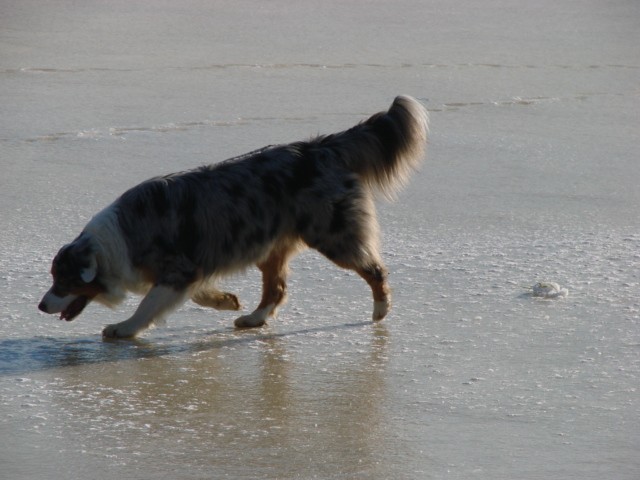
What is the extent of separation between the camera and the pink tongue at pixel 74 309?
5.64 meters

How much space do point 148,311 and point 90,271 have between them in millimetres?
322

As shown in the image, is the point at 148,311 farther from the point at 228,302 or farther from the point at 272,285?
the point at 272,285

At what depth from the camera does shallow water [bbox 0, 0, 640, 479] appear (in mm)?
4246

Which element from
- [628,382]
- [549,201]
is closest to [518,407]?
[628,382]

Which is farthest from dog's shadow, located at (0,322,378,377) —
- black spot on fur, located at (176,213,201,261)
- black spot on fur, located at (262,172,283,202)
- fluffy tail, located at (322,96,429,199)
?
fluffy tail, located at (322,96,429,199)

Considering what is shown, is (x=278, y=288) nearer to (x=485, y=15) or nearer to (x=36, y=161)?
(x=36, y=161)

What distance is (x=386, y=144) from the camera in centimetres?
610

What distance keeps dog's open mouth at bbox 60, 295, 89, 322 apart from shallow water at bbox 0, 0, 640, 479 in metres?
0.09

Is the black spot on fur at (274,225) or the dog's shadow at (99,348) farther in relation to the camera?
the black spot on fur at (274,225)

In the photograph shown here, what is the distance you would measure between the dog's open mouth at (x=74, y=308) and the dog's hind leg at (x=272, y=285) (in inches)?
29.0

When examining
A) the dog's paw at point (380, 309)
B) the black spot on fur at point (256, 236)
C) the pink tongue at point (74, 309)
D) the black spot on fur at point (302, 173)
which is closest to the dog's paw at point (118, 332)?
the pink tongue at point (74, 309)

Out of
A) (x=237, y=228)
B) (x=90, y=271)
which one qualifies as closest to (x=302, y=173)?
(x=237, y=228)

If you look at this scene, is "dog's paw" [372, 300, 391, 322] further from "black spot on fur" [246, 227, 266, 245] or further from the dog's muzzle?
the dog's muzzle

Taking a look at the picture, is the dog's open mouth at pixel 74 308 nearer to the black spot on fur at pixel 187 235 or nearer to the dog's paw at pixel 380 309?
the black spot on fur at pixel 187 235
